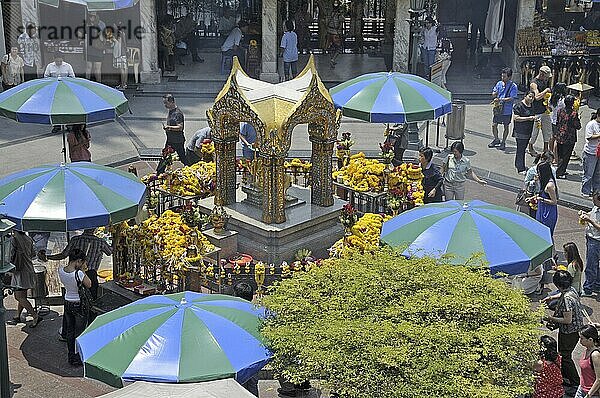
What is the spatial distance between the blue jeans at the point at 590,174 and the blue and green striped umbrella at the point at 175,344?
920cm

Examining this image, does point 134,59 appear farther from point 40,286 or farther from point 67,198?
point 67,198

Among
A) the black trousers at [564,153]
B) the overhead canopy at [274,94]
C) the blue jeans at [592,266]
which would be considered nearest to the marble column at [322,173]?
the overhead canopy at [274,94]

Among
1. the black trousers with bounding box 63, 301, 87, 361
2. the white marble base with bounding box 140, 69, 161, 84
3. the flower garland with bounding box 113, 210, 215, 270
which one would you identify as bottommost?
the black trousers with bounding box 63, 301, 87, 361

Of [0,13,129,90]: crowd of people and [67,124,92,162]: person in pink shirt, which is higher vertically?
[0,13,129,90]: crowd of people

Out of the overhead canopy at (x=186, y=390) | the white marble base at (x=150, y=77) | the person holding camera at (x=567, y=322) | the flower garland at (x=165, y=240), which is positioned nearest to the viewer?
the overhead canopy at (x=186, y=390)

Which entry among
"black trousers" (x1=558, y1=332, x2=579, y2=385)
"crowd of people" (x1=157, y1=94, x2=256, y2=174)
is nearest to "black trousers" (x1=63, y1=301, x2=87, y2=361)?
"crowd of people" (x1=157, y1=94, x2=256, y2=174)

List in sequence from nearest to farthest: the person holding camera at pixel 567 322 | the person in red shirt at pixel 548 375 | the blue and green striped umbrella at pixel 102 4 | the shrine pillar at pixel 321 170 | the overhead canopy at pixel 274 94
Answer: the person in red shirt at pixel 548 375
the person holding camera at pixel 567 322
the overhead canopy at pixel 274 94
the shrine pillar at pixel 321 170
the blue and green striped umbrella at pixel 102 4

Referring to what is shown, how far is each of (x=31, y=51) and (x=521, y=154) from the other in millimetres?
12680

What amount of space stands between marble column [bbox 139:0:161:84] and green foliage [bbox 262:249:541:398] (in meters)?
16.4

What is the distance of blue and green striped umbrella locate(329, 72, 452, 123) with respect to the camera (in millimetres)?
14945

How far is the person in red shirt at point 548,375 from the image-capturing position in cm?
888

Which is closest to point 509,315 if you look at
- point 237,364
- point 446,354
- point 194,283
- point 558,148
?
point 446,354

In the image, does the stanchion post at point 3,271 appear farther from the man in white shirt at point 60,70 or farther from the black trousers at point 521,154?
the man in white shirt at point 60,70

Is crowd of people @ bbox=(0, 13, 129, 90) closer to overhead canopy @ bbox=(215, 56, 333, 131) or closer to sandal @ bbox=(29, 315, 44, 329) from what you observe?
overhead canopy @ bbox=(215, 56, 333, 131)
